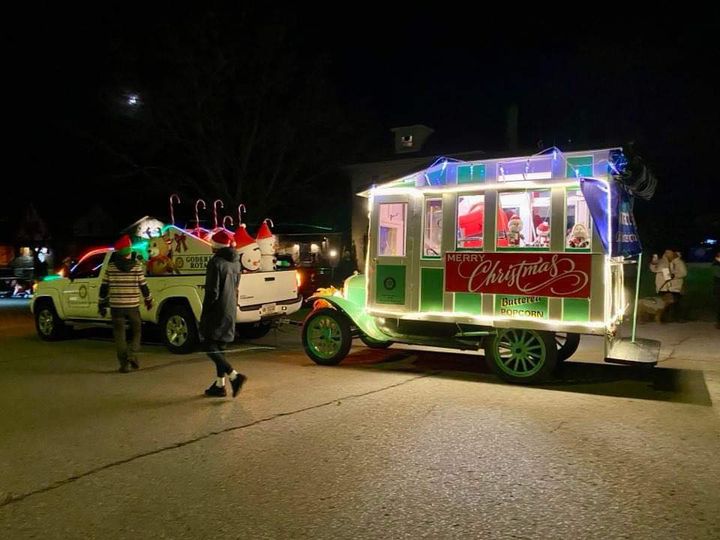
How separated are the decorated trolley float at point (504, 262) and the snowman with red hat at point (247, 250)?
1794mm

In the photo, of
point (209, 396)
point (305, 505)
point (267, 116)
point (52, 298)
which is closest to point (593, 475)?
point (305, 505)

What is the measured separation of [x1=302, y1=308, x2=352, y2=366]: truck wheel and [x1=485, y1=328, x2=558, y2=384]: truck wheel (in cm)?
216

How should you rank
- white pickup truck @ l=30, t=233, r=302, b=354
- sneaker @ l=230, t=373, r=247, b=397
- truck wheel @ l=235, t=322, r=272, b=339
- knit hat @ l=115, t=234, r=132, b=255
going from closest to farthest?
sneaker @ l=230, t=373, r=247, b=397 < knit hat @ l=115, t=234, r=132, b=255 < white pickup truck @ l=30, t=233, r=302, b=354 < truck wheel @ l=235, t=322, r=272, b=339

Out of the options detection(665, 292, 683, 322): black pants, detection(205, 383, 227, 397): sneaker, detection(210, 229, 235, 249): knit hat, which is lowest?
detection(205, 383, 227, 397): sneaker

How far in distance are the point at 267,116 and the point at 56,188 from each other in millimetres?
18122

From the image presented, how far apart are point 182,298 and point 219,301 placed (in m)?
3.68

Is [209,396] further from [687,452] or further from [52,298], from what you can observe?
[52,298]

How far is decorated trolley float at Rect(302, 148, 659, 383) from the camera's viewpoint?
7.70 meters

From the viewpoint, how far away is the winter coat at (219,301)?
23.9 feet

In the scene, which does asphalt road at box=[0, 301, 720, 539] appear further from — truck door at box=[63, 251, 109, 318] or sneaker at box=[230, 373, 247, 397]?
truck door at box=[63, 251, 109, 318]

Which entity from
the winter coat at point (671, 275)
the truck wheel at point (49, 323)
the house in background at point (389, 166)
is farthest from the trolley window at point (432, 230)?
the house in background at point (389, 166)

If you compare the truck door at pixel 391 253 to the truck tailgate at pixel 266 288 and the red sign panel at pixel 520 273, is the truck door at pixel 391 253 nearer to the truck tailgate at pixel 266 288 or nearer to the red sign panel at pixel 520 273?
the red sign panel at pixel 520 273

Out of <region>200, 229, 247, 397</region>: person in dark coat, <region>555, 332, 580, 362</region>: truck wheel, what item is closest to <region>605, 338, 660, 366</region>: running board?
<region>555, 332, 580, 362</region>: truck wheel

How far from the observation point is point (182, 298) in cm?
1076
